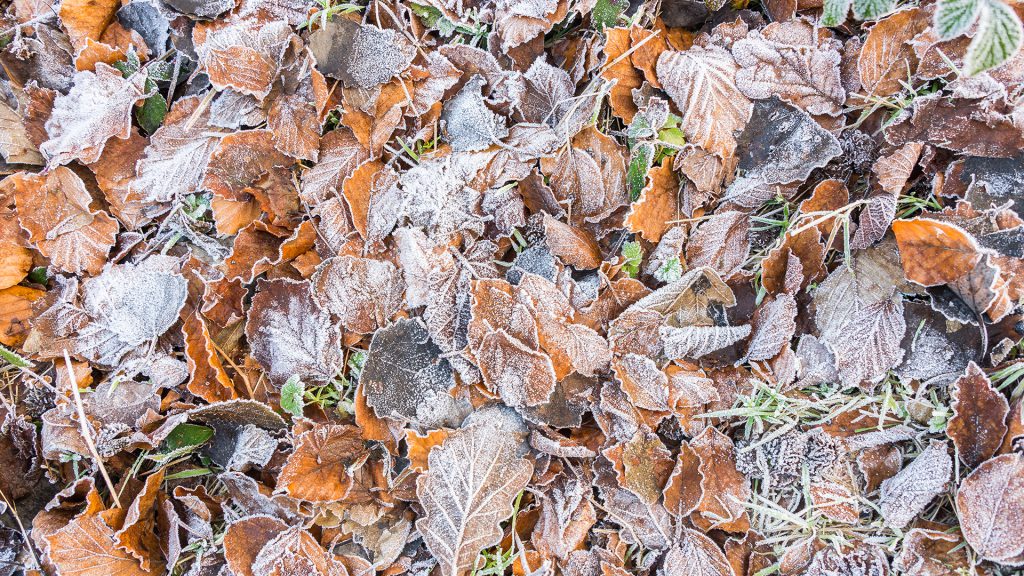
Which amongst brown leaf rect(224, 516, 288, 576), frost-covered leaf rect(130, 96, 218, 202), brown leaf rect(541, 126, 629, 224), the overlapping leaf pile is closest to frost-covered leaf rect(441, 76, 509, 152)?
the overlapping leaf pile

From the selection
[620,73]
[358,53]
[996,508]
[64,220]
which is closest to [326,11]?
[358,53]

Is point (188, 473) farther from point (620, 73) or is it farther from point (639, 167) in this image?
point (620, 73)

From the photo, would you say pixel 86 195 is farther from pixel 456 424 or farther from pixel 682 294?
pixel 682 294

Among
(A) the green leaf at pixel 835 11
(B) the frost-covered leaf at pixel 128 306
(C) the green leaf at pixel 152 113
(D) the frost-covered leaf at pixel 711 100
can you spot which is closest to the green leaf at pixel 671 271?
(D) the frost-covered leaf at pixel 711 100

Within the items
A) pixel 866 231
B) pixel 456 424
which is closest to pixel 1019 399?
pixel 866 231

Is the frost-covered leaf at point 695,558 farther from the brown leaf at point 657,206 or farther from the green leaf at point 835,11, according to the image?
the green leaf at point 835,11

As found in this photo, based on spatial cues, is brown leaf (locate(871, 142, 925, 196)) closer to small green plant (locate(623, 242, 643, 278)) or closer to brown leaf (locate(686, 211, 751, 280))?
brown leaf (locate(686, 211, 751, 280))
